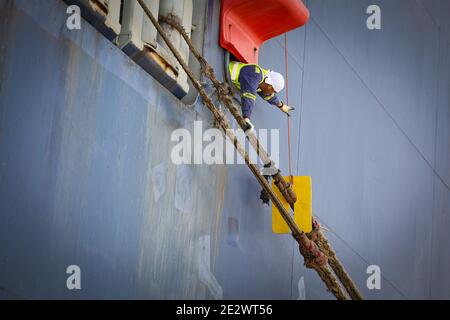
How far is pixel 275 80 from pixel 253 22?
0.54 meters

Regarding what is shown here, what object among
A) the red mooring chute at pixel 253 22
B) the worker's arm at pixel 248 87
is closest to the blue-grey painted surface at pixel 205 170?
the red mooring chute at pixel 253 22

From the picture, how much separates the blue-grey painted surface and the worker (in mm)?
169

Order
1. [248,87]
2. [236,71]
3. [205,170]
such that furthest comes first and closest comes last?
[236,71] → [248,87] → [205,170]

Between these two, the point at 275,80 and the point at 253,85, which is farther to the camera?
the point at 275,80

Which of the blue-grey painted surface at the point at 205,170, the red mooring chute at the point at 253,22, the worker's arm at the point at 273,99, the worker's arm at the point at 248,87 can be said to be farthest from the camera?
the worker's arm at the point at 273,99

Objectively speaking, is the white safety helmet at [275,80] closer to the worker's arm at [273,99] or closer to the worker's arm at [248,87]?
the worker's arm at [273,99]

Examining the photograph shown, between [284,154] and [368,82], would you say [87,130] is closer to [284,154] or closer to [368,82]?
[284,154]

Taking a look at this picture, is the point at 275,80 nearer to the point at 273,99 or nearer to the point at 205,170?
the point at 273,99

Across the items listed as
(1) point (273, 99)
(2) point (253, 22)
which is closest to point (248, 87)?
(1) point (273, 99)

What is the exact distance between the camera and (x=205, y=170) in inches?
241

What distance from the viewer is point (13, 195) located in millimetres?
4102

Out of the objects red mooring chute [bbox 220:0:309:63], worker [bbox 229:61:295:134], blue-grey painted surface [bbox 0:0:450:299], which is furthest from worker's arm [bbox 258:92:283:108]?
red mooring chute [bbox 220:0:309:63]

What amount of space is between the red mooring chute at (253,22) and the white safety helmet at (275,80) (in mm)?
235

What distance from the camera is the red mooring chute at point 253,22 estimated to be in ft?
21.8
